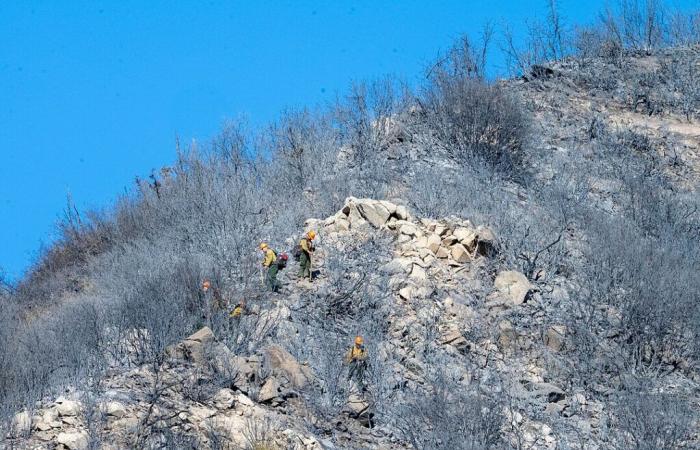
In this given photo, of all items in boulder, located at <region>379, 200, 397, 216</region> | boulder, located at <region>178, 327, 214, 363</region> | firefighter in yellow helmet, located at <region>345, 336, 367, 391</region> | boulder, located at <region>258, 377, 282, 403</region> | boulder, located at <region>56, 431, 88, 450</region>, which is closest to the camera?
boulder, located at <region>56, 431, 88, 450</region>

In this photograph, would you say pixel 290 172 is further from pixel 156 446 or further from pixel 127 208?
pixel 156 446

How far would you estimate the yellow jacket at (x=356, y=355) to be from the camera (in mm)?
13043

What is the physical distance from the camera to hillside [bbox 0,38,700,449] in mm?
12062

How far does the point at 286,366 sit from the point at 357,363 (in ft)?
3.03

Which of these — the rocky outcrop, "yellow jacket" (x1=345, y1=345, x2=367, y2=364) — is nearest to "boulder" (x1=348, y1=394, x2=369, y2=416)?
the rocky outcrop

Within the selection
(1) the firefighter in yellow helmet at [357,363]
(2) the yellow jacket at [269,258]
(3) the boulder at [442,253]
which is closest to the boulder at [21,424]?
(1) the firefighter in yellow helmet at [357,363]

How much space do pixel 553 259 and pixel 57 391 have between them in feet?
26.1

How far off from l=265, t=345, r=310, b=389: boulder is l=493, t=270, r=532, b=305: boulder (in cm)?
365

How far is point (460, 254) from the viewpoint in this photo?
15.7 metres

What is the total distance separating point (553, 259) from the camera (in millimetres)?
16250

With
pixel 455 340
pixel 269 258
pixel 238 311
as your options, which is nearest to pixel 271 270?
pixel 269 258

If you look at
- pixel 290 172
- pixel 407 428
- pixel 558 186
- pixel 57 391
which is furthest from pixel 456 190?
pixel 57 391

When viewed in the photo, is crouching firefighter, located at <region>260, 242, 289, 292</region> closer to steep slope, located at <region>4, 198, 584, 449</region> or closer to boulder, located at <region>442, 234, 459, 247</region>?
steep slope, located at <region>4, 198, 584, 449</region>

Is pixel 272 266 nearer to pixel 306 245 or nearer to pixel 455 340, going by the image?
pixel 306 245
